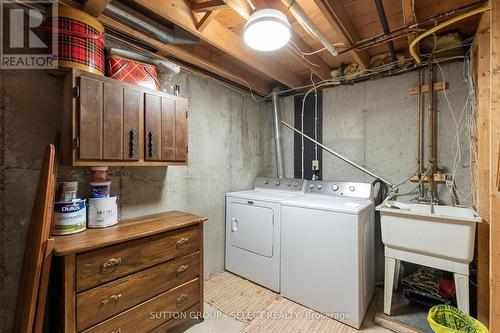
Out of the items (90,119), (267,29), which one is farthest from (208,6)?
(90,119)

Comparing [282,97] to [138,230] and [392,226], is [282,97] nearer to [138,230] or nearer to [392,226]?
[392,226]

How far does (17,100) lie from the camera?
1.42 meters

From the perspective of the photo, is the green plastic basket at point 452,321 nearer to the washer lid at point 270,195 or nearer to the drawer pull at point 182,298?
the washer lid at point 270,195

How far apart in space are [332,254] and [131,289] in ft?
5.07

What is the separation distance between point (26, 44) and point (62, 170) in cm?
82

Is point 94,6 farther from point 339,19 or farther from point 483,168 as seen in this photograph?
point 483,168

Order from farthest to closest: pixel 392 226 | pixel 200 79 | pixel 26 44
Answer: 1. pixel 200 79
2. pixel 392 226
3. pixel 26 44

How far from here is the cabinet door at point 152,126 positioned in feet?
5.71

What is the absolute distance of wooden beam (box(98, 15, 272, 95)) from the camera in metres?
1.69

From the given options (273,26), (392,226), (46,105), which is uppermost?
(273,26)

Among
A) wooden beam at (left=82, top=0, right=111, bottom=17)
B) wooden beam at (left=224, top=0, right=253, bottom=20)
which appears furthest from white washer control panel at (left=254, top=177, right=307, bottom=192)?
wooden beam at (left=82, top=0, right=111, bottom=17)

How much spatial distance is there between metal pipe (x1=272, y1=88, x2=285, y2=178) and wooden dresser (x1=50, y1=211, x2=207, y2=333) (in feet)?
5.14

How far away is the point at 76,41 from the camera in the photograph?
138 cm

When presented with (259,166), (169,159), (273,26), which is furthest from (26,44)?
(259,166)
